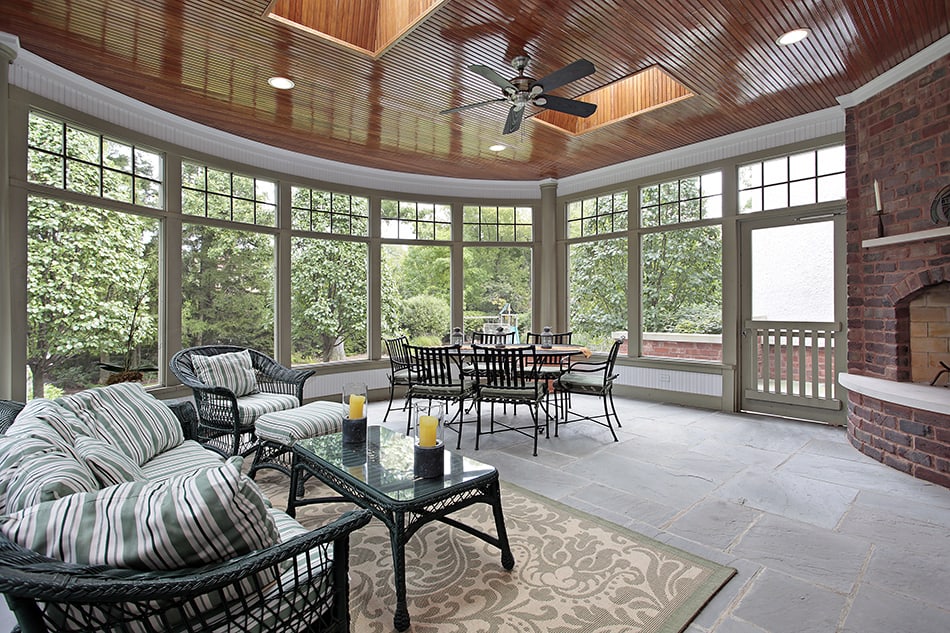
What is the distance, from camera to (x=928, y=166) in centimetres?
360

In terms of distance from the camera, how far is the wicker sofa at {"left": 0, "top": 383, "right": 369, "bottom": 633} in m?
1.00

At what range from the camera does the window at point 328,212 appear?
5.92 metres

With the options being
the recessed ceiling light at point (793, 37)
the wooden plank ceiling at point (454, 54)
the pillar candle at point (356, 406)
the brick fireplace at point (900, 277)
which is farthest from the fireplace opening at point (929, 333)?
the pillar candle at point (356, 406)

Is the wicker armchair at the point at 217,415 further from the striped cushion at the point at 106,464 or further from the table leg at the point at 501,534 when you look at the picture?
the table leg at the point at 501,534

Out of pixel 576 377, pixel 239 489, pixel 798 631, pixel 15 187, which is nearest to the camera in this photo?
pixel 239 489

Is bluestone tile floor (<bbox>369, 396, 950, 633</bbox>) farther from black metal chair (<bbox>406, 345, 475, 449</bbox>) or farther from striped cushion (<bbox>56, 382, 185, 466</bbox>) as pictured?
striped cushion (<bbox>56, 382, 185, 466</bbox>)

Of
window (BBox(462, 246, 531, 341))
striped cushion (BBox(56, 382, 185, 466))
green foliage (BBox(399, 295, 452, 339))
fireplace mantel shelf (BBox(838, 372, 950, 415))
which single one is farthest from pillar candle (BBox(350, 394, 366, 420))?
window (BBox(462, 246, 531, 341))

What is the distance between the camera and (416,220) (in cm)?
680

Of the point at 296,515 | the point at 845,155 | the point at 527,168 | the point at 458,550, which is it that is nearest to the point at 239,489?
the point at 458,550

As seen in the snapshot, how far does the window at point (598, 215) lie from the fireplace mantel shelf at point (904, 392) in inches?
128

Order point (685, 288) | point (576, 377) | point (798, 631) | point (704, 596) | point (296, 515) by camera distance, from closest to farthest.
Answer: point (798, 631) → point (704, 596) → point (296, 515) → point (576, 377) → point (685, 288)

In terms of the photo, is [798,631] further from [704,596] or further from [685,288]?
[685,288]

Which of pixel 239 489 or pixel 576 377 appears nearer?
pixel 239 489

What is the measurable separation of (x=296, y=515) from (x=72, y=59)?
3696 millimetres
